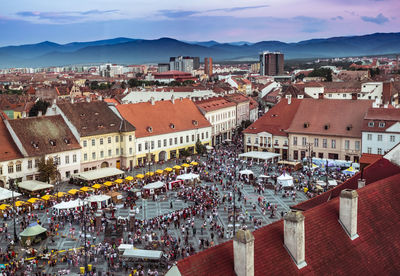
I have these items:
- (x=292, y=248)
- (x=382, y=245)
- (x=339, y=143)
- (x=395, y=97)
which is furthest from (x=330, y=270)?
(x=395, y=97)

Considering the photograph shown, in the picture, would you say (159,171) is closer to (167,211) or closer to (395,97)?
(167,211)

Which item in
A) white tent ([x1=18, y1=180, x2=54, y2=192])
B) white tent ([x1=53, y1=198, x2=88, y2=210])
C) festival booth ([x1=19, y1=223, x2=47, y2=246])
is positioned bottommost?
festival booth ([x1=19, y1=223, x2=47, y2=246])

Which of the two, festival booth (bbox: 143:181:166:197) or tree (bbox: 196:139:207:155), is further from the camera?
tree (bbox: 196:139:207:155)

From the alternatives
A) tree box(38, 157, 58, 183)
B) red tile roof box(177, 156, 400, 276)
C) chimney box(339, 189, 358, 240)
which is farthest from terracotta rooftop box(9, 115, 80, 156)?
chimney box(339, 189, 358, 240)

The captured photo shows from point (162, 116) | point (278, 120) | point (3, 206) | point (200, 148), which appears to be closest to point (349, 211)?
point (3, 206)

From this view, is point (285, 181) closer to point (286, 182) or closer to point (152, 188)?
point (286, 182)

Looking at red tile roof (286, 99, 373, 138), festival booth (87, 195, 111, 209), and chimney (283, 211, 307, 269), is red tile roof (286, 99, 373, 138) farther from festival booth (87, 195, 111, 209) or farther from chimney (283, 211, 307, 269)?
chimney (283, 211, 307, 269)
